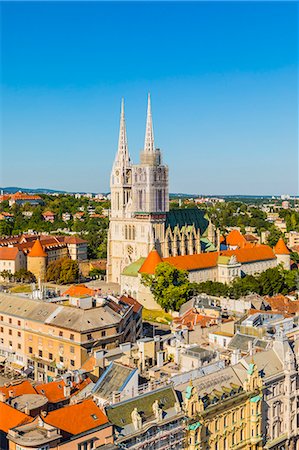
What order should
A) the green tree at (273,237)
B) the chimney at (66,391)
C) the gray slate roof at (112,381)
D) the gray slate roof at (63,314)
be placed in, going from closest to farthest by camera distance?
the gray slate roof at (112,381) < the chimney at (66,391) < the gray slate roof at (63,314) < the green tree at (273,237)

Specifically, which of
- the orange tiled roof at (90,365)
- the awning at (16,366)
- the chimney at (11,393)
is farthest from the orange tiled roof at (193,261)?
the chimney at (11,393)

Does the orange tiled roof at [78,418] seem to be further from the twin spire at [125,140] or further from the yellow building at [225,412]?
the twin spire at [125,140]

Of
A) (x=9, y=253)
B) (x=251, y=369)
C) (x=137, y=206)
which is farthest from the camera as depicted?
(x=9, y=253)

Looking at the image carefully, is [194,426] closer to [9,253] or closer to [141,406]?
[141,406]

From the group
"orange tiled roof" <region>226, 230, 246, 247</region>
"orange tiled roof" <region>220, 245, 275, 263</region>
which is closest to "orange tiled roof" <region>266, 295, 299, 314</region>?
"orange tiled roof" <region>220, 245, 275, 263</region>

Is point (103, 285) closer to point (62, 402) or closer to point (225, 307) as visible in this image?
point (225, 307)

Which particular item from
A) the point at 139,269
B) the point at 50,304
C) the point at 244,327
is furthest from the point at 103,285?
the point at 244,327

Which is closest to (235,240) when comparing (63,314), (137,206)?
(137,206)
